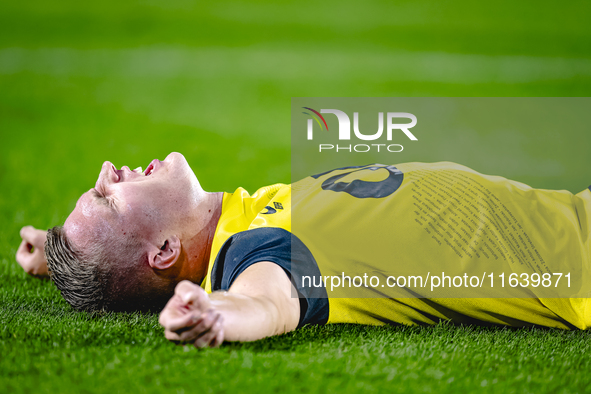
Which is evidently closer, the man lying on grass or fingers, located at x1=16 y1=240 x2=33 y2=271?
the man lying on grass

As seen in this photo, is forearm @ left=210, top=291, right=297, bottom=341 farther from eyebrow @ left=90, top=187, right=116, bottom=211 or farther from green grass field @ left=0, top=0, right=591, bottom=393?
eyebrow @ left=90, top=187, right=116, bottom=211

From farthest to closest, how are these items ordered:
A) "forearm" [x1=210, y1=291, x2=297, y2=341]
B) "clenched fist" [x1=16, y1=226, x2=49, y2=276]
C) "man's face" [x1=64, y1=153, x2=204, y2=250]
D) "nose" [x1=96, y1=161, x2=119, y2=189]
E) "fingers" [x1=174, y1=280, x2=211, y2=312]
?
"clenched fist" [x1=16, y1=226, x2=49, y2=276] < "nose" [x1=96, y1=161, x2=119, y2=189] < "man's face" [x1=64, y1=153, x2=204, y2=250] < "forearm" [x1=210, y1=291, x2=297, y2=341] < "fingers" [x1=174, y1=280, x2=211, y2=312]

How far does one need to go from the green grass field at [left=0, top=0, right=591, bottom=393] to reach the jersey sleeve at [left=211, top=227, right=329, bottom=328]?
2.5 inches

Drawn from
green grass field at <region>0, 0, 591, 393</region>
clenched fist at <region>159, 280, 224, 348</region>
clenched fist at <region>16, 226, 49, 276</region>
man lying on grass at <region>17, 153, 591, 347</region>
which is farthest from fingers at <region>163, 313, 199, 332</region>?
clenched fist at <region>16, 226, 49, 276</region>

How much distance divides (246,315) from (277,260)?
244 millimetres

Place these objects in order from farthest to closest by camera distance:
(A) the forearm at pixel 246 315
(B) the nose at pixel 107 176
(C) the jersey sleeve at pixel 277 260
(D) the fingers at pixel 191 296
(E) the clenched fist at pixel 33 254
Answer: (E) the clenched fist at pixel 33 254 < (B) the nose at pixel 107 176 < (C) the jersey sleeve at pixel 277 260 < (A) the forearm at pixel 246 315 < (D) the fingers at pixel 191 296

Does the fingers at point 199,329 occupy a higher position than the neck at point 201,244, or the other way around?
the neck at point 201,244

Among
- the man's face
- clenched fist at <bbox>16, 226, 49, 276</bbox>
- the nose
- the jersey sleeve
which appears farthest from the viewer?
clenched fist at <bbox>16, 226, 49, 276</bbox>

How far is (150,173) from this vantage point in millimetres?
1686

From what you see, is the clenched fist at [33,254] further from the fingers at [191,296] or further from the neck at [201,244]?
the fingers at [191,296]

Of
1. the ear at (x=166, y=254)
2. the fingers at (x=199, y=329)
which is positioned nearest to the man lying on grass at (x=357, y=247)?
the ear at (x=166, y=254)

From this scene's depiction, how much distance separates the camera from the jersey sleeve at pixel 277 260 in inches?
52.0

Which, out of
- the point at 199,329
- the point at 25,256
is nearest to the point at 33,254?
the point at 25,256

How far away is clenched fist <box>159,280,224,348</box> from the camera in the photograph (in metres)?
0.96
